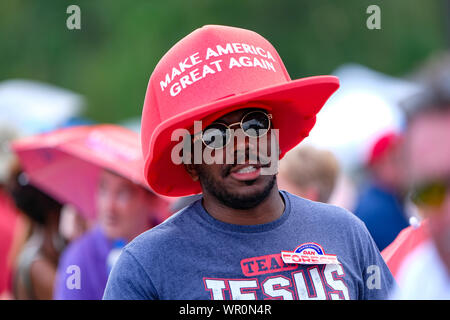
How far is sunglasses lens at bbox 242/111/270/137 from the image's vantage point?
238 cm

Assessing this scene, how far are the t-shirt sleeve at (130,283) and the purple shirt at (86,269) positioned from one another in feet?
4.88

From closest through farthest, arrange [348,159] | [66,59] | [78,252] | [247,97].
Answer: [247,97], [78,252], [348,159], [66,59]

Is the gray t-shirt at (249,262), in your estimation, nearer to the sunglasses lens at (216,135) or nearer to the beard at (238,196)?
the beard at (238,196)

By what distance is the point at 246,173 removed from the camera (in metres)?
2.35

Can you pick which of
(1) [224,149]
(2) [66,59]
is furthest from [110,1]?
(1) [224,149]

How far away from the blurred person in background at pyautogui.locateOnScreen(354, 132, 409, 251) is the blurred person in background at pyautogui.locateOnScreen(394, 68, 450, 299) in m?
2.95

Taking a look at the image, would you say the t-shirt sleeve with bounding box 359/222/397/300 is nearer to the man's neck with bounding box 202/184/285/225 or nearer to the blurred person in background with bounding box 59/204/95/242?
the man's neck with bounding box 202/184/285/225

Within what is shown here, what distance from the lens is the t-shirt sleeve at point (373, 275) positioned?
2.37 metres

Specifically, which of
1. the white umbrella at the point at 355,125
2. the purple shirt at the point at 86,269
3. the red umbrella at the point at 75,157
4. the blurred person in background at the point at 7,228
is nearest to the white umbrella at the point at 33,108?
the blurred person in background at the point at 7,228

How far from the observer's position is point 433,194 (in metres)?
1.30

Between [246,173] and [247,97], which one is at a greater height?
[247,97]

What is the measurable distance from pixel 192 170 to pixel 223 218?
23 centimetres

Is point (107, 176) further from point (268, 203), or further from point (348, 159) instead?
point (348, 159)
